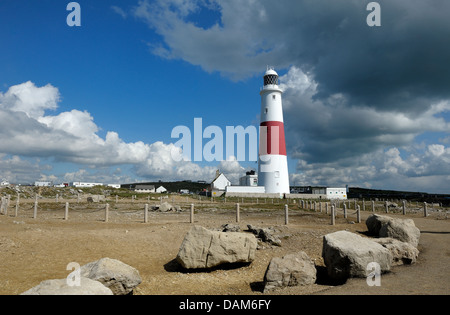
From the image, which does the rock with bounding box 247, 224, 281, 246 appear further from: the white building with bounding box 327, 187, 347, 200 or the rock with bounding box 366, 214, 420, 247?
the white building with bounding box 327, 187, 347, 200

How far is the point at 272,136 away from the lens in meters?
47.6

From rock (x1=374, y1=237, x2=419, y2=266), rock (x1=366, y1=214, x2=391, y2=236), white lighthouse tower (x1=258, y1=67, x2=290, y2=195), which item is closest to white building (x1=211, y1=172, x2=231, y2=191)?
white lighthouse tower (x1=258, y1=67, x2=290, y2=195)

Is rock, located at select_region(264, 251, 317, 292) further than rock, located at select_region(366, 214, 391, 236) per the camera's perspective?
No

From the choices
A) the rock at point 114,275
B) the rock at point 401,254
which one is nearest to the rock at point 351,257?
the rock at point 401,254

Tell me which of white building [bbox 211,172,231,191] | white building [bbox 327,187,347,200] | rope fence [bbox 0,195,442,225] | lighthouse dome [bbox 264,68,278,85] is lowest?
rope fence [bbox 0,195,442,225]

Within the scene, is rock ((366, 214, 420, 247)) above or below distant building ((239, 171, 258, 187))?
below

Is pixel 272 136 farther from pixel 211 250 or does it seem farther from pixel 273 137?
pixel 211 250

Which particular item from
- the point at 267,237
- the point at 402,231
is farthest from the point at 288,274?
the point at 402,231

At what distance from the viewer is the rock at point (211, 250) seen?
11227 mm

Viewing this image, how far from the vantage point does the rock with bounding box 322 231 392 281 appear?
9383 mm

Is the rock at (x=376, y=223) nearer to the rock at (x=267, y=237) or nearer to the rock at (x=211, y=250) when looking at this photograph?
the rock at (x=267, y=237)
